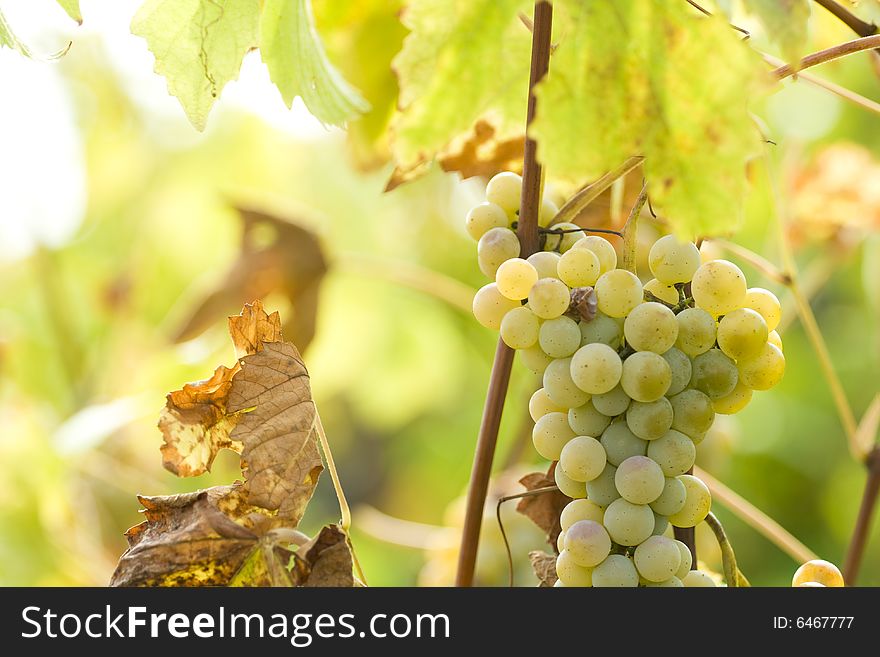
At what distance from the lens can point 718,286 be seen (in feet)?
0.95

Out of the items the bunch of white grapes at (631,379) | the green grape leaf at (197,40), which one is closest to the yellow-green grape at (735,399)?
the bunch of white grapes at (631,379)

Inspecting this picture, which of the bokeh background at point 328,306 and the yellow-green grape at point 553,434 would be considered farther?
the bokeh background at point 328,306

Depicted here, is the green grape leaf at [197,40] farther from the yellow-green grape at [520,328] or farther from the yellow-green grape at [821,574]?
the yellow-green grape at [821,574]

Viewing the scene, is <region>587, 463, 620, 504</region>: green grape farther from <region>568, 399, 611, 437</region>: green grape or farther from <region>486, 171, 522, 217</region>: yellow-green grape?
<region>486, 171, 522, 217</region>: yellow-green grape

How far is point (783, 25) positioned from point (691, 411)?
0.43 feet

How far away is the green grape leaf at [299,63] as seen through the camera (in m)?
0.33

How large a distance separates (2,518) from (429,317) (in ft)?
3.28

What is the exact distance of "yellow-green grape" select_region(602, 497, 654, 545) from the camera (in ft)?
0.94

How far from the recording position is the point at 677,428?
30 cm

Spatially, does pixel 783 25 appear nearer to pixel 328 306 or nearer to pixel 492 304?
pixel 492 304

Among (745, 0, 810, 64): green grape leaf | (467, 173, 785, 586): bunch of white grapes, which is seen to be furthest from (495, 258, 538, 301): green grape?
(745, 0, 810, 64): green grape leaf

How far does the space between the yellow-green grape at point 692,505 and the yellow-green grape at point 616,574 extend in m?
0.03
